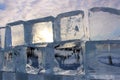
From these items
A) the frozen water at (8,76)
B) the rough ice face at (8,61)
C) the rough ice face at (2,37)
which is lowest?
the frozen water at (8,76)

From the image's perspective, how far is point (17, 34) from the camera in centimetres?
398

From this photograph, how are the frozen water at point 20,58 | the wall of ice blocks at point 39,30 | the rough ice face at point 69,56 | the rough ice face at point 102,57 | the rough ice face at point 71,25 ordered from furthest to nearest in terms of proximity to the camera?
the frozen water at point 20,58, the wall of ice blocks at point 39,30, the rough ice face at point 71,25, the rough ice face at point 69,56, the rough ice face at point 102,57

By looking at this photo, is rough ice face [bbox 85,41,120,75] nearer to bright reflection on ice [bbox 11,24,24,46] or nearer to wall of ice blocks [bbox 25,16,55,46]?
wall of ice blocks [bbox 25,16,55,46]

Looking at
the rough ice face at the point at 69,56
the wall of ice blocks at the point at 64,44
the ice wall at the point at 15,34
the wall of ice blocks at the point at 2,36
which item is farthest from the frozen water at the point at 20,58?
the rough ice face at the point at 69,56

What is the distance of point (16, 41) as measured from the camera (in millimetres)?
3986

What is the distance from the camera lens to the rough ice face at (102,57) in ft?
9.91

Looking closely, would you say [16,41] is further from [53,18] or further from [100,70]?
[100,70]

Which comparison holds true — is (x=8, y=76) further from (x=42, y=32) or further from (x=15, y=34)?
(x=42, y=32)

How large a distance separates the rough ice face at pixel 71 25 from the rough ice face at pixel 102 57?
14.3 inches

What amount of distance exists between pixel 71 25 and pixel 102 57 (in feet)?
2.15

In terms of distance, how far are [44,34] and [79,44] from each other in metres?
0.61

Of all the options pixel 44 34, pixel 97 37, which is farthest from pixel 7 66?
pixel 97 37

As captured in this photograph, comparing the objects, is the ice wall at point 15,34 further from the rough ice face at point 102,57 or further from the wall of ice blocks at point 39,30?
the rough ice face at point 102,57

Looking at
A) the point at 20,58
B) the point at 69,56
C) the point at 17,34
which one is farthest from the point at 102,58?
the point at 17,34
